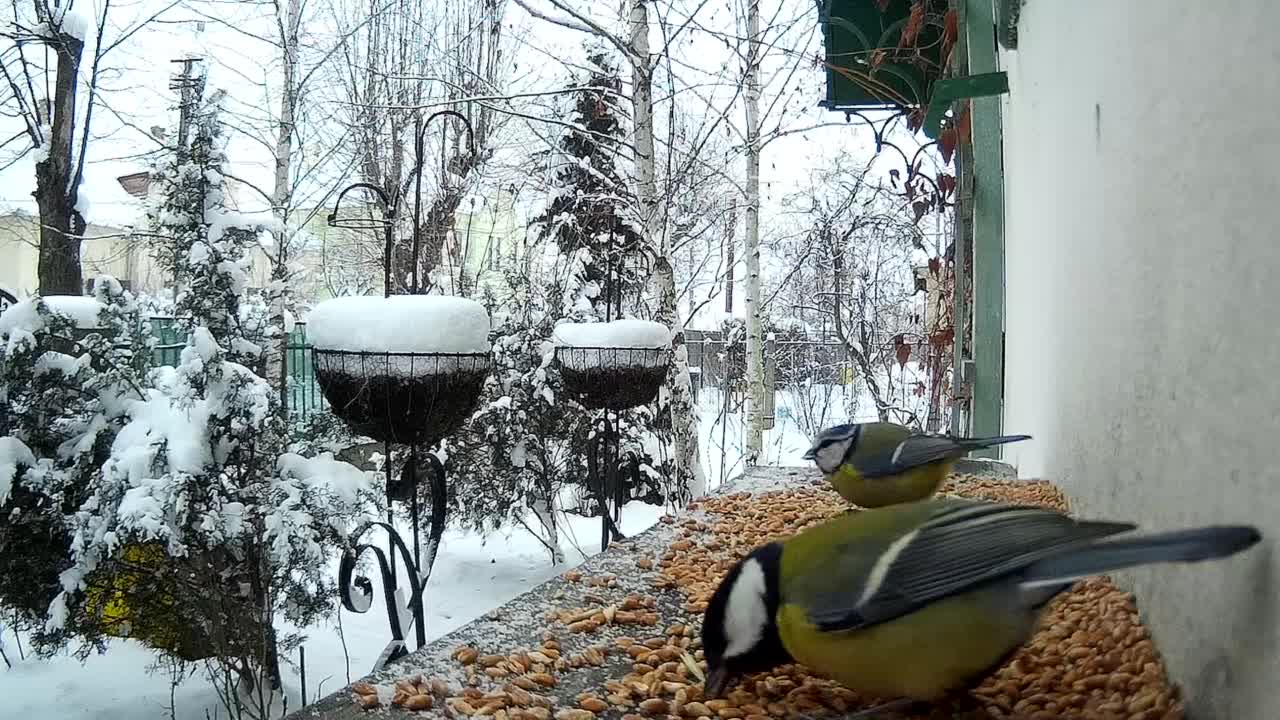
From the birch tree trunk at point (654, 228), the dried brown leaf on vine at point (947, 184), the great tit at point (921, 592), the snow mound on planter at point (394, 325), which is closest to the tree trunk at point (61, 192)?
the birch tree trunk at point (654, 228)

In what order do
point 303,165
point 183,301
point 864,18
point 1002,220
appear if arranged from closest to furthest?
point 183,301, point 1002,220, point 864,18, point 303,165

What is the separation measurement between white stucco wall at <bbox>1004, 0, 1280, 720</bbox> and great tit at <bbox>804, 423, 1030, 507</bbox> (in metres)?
0.23

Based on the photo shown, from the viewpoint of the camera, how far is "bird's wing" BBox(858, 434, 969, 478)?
1.60 metres

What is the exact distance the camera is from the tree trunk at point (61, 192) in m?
5.59

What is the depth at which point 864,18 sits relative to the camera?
4.04 meters

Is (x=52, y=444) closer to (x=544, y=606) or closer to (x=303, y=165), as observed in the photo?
(x=544, y=606)

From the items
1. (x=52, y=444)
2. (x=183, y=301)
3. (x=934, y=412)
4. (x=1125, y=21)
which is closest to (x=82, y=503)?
(x=52, y=444)

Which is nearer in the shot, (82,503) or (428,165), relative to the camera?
(82,503)

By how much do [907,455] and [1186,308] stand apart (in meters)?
0.75

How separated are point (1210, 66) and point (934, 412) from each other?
5.47 meters

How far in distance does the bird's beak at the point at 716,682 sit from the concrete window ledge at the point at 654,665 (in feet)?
0.05

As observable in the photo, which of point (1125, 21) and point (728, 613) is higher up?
point (1125, 21)

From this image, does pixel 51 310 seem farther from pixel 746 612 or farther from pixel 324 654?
pixel 746 612

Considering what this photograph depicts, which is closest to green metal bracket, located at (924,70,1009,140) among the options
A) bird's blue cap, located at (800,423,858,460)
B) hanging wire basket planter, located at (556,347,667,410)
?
bird's blue cap, located at (800,423,858,460)
